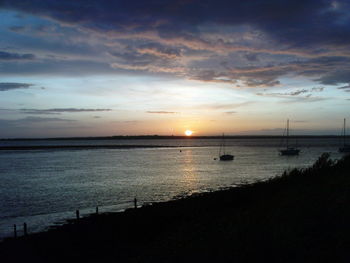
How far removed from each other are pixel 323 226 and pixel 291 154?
372 ft

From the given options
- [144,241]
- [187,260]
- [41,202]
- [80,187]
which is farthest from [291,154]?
[187,260]

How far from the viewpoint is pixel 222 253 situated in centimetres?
993

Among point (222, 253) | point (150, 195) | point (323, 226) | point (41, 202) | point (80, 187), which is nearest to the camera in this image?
point (222, 253)

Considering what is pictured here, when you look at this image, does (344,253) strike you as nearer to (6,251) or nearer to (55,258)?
(55,258)

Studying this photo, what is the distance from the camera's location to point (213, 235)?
12461 millimetres

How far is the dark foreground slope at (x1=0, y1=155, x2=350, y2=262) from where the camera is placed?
31.1ft

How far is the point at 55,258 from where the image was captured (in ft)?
59.1

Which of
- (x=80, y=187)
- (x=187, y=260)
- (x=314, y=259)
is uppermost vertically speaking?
(x=314, y=259)

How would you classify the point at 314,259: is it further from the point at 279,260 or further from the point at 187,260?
the point at 187,260

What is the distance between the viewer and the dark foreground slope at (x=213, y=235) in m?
9.48

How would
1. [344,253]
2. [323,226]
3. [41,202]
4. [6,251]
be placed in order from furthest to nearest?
1. [41,202]
2. [6,251]
3. [323,226]
4. [344,253]

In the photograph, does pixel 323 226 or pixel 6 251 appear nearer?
pixel 323 226

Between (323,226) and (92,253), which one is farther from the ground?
(323,226)

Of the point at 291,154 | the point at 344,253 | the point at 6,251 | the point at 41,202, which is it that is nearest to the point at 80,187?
the point at 41,202
